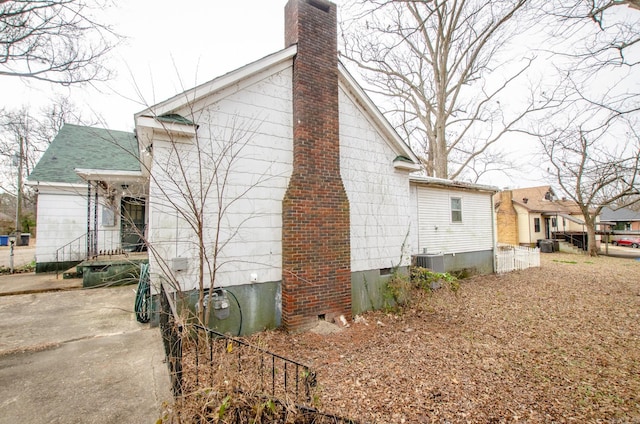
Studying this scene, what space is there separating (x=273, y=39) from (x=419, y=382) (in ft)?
27.9

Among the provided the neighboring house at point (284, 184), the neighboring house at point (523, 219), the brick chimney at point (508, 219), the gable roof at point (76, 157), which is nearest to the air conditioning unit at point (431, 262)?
the neighboring house at point (284, 184)

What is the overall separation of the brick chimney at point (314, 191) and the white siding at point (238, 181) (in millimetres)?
261

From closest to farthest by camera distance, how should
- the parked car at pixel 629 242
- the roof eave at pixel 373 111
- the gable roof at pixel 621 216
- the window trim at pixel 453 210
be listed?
the roof eave at pixel 373 111
the window trim at pixel 453 210
the parked car at pixel 629 242
the gable roof at pixel 621 216

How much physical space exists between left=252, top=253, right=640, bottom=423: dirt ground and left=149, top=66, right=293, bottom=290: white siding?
163cm

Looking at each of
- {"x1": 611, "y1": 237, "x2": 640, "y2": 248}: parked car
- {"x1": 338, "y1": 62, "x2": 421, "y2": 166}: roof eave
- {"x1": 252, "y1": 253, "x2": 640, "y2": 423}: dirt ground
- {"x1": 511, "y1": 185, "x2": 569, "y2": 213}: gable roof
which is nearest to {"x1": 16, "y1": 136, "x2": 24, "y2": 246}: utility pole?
{"x1": 338, "y1": 62, "x2": 421, "y2": 166}: roof eave

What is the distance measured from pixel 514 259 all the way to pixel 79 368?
642 inches

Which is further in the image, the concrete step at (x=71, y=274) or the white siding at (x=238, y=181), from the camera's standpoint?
the concrete step at (x=71, y=274)

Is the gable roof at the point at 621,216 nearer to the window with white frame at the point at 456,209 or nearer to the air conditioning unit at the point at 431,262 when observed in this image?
the window with white frame at the point at 456,209

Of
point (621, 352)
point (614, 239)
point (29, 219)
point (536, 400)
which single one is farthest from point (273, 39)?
point (614, 239)

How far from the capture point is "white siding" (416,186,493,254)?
33.6 feet

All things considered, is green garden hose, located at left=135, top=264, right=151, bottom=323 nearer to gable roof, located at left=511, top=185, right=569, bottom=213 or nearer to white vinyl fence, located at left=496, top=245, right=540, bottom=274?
white vinyl fence, located at left=496, top=245, right=540, bottom=274

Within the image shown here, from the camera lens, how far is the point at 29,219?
2758 cm

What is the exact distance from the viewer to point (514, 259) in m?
13.7

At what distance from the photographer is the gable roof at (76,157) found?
10.1 metres
